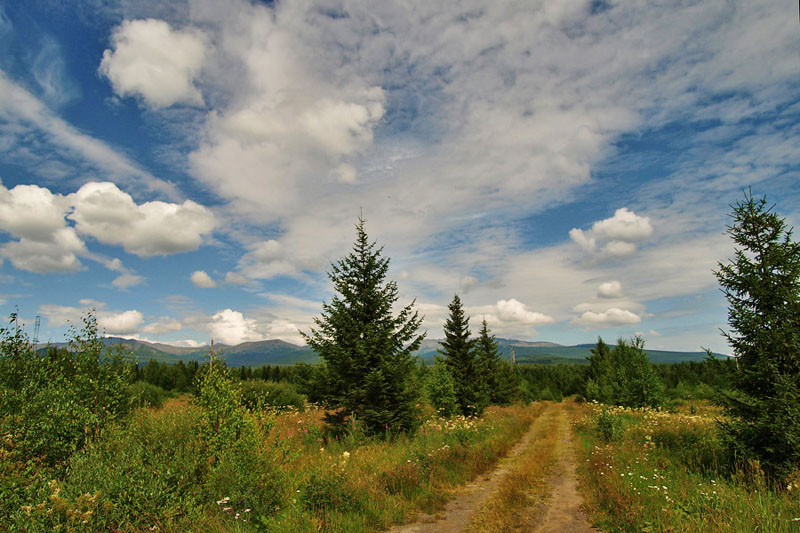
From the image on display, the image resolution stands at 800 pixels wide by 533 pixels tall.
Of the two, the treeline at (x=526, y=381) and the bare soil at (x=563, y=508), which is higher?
the bare soil at (x=563, y=508)

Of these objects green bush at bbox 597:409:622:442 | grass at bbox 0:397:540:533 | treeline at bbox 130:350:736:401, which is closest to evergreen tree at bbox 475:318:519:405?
treeline at bbox 130:350:736:401

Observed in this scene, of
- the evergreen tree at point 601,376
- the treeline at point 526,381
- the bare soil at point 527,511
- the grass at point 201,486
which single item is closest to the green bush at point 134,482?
the grass at point 201,486

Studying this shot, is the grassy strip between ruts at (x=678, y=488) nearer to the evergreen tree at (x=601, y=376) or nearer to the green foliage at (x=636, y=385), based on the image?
the green foliage at (x=636, y=385)

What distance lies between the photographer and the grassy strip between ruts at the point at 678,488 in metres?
5.98

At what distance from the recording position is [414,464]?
970 cm

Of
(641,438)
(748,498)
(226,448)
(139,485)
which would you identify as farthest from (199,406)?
(641,438)

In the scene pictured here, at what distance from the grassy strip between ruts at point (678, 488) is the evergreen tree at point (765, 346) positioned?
2.65ft

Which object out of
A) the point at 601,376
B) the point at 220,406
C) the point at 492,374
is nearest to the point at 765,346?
the point at 220,406

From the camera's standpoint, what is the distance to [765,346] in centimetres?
895

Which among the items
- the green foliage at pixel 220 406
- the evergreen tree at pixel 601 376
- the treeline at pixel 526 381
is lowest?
the treeline at pixel 526 381

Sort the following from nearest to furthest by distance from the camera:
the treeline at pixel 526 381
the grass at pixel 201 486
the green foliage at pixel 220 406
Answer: the grass at pixel 201 486 → the green foliage at pixel 220 406 → the treeline at pixel 526 381

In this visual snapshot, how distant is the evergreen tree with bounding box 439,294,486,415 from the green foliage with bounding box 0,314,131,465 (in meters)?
20.5

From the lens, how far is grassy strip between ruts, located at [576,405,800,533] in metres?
5.98

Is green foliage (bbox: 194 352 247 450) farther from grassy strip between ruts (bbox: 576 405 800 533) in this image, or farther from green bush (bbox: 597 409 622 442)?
green bush (bbox: 597 409 622 442)
